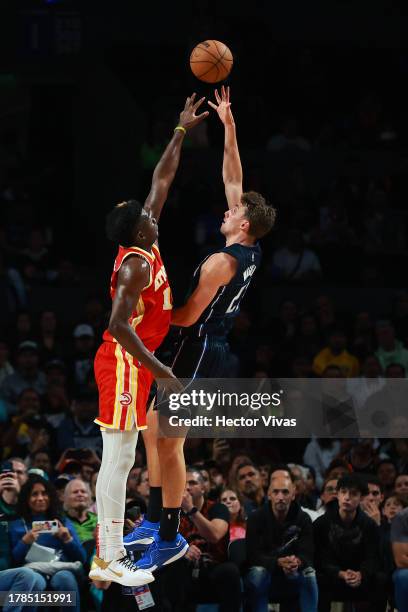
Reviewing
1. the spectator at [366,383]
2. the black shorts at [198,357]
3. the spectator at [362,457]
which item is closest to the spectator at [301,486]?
the spectator at [362,457]

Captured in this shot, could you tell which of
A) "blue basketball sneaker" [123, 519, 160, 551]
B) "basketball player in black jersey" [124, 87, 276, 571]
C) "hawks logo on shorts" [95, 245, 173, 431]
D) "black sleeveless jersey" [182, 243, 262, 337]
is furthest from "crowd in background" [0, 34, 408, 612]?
"hawks logo on shorts" [95, 245, 173, 431]

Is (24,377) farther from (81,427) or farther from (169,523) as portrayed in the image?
(169,523)

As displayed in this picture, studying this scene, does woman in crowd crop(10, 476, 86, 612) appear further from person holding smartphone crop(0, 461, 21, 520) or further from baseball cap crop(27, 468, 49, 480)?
person holding smartphone crop(0, 461, 21, 520)

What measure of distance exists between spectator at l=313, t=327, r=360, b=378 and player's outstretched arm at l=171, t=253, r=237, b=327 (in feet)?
18.8

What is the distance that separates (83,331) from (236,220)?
5.89 meters

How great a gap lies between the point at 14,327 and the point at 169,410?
6.63m

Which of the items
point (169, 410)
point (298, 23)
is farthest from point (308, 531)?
point (298, 23)

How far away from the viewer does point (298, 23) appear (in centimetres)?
1864

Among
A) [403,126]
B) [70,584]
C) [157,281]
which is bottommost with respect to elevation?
[70,584]

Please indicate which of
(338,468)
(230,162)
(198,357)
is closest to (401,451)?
(338,468)

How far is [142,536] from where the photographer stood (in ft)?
28.9

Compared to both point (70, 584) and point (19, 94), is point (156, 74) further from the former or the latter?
point (70, 584)

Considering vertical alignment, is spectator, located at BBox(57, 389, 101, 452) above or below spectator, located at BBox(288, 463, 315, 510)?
above

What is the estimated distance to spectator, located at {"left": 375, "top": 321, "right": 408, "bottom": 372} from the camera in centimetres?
1455
